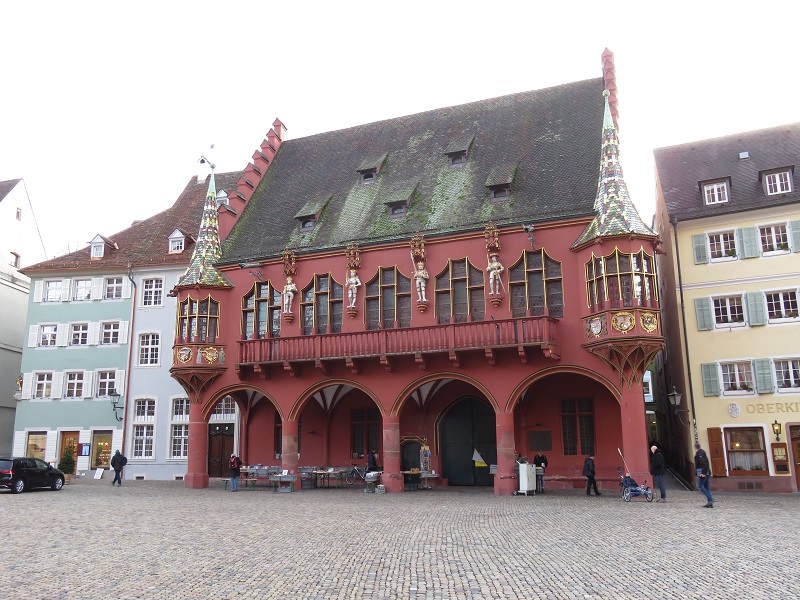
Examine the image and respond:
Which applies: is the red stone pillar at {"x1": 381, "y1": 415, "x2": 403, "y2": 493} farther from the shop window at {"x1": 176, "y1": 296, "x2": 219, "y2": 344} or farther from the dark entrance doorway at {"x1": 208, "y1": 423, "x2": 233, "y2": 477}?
the dark entrance doorway at {"x1": 208, "y1": 423, "x2": 233, "y2": 477}

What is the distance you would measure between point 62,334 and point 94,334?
6.07ft

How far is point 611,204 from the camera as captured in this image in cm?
2478

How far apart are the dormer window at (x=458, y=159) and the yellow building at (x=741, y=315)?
27.3ft

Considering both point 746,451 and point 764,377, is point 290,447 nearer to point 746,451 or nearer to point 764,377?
point 746,451

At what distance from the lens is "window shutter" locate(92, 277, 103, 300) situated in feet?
124

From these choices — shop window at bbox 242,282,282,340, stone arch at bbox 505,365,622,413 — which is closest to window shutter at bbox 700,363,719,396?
stone arch at bbox 505,365,622,413

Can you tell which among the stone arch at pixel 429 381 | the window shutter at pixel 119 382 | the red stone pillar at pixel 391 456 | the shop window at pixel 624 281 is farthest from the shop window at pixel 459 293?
the window shutter at pixel 119 382

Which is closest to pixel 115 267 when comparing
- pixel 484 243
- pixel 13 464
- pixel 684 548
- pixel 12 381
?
pixel 12 381

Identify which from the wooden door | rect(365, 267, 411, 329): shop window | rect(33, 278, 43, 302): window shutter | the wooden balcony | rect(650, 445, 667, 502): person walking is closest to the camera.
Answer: rect(650, 445, 667, 502): person walking

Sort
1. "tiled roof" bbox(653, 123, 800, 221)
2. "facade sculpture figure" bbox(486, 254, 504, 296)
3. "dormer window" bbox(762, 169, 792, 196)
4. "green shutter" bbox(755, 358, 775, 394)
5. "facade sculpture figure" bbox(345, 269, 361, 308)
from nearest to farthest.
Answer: "green shutter" bbox(755, 358, 775, 394)
"facade sculpture figure" bbox(486, 254, 504, 296)
"dormer window" bbox(762, 169, 792, 196)
"tiled roof" bbox(653, 123, 800, 221)
"facade sculpture figure" bbox(345, 269, 361, 308)

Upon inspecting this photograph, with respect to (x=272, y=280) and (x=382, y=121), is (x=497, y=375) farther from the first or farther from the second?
(x=382, y=121)

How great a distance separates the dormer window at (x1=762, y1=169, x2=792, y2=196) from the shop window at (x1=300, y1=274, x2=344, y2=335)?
55.0ft

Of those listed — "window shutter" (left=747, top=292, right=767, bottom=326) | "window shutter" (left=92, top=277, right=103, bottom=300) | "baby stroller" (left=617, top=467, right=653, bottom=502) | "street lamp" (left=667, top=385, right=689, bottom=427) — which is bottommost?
"baby stroller" (left=617, top=467, right=653, bottom=502)

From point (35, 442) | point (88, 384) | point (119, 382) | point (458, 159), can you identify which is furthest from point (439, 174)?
point (35, 442)
